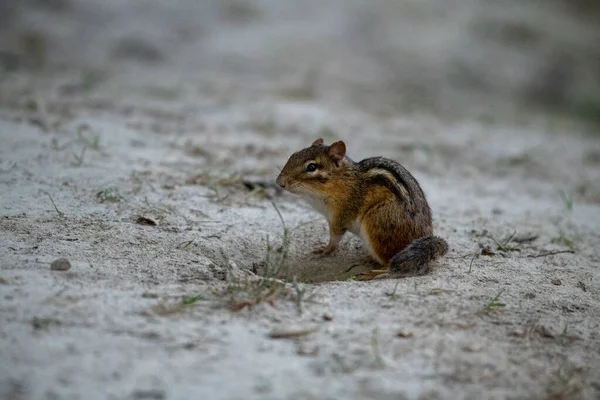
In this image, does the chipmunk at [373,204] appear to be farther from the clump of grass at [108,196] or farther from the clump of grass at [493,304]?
the clump of grass at [108,196]

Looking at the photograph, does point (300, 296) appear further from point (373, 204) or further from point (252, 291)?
point (373, 204)

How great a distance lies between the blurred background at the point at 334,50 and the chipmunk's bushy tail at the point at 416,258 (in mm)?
4524

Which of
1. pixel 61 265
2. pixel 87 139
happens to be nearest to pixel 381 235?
pixel 61 265

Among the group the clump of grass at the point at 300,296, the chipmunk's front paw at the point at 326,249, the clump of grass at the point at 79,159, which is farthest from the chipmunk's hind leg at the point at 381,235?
the clump of grass at the point at 79,159

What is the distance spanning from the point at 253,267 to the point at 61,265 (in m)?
1.10

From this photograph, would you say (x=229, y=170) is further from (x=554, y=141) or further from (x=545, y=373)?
(x=554, y=141)

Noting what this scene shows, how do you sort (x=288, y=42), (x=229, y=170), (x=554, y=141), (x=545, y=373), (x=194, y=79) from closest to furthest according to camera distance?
(x=545, y=373) < (x=229, y=170) < (x=554, y=141) < (x=194, y=79) < (x=288, y=42)

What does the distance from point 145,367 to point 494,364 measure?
56.2 inches

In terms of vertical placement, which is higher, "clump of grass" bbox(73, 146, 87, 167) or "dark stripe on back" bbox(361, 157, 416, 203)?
"dark stripe on back" bbox(361, 157, 416, 203)

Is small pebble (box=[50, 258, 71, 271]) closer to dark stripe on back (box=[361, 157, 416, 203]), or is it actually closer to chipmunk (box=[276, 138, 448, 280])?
chipmunk (box=[276, 138, 448, 280])

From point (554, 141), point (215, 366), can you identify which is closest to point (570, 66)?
point (554, 141)

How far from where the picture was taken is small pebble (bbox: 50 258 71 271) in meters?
3.55

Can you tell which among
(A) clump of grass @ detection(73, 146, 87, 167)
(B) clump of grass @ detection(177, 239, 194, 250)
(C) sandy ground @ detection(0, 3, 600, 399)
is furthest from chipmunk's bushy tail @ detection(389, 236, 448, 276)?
(A) clump of grass @ detection(73, 146, 87, 167)

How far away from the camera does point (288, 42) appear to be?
33.4 ft
